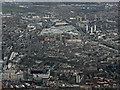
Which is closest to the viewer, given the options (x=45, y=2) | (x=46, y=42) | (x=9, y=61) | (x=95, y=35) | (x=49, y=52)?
(x=9, y=61)

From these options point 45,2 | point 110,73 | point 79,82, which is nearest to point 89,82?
point 79,82

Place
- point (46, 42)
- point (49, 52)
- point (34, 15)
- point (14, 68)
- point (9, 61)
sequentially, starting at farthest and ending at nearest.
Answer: point (34, 15)
point (46, 42)
point (49, 52)
point (9, 61)
point (14, 68)

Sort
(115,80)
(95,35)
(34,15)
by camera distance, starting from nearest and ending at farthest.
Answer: (115,80) → (95,35) → (34,15)

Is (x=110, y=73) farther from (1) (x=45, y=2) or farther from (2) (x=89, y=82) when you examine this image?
(1) (x=45, y=2)

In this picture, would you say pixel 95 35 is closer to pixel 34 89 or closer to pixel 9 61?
pixel 9 61

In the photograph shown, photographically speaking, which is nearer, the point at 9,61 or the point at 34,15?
the point at 9,61

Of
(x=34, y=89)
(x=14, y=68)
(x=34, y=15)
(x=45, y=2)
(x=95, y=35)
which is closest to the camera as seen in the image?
(x=34, y=89)

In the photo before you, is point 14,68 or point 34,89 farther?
point 14,68

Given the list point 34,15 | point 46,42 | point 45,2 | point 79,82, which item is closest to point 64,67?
point 79,82

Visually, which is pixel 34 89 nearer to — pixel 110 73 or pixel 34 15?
pixel 110 73
